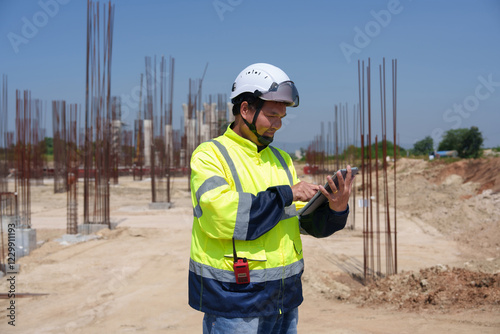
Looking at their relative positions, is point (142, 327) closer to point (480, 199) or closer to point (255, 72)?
point (255, 72)

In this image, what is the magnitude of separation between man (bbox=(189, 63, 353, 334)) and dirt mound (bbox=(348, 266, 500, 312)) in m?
3.24

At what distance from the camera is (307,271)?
19.8 ft

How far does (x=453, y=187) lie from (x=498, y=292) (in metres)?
11.6

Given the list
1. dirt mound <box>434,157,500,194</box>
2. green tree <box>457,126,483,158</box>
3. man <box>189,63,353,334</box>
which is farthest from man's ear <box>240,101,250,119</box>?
green tree <box>457,126,483,158</box>

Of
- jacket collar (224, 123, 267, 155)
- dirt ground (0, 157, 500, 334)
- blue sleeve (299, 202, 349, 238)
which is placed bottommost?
dirt ground (0, 157, 500, 334)

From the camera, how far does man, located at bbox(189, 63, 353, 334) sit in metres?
1.49

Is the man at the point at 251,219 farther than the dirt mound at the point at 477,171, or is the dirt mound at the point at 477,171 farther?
the dirt mound at the point at 477,171

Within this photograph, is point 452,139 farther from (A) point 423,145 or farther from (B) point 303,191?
(B) point 303,191

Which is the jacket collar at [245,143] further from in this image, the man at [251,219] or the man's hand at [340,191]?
the man's hand at [340,191]

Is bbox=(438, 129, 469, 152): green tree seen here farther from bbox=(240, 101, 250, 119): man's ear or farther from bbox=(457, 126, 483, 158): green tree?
bbox=(240, 101, 250, 119): man's ear

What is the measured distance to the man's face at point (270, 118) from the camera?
5.52 ft

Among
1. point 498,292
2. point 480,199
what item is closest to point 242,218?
point 498,292

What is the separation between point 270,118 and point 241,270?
60 centimetres

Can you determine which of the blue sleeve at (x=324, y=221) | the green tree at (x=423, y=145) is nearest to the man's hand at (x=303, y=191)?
the blue sleeve at (x=324, y=221)
